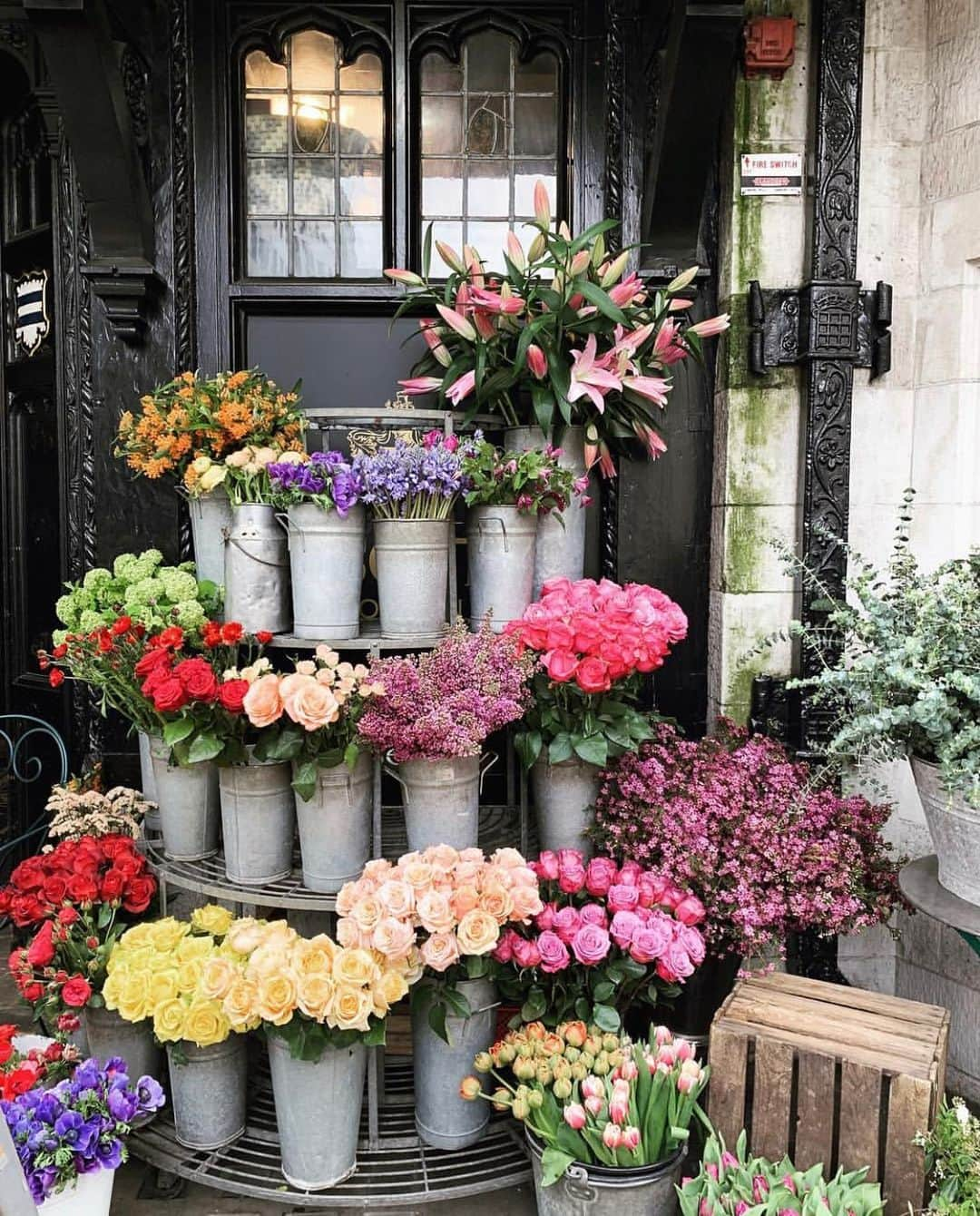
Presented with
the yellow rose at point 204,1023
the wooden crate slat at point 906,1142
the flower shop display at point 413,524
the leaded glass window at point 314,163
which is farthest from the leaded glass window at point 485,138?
the wooden crate slat at point 906,1142

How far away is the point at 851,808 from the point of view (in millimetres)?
2723

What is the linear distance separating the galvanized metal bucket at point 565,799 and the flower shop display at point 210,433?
109 cm

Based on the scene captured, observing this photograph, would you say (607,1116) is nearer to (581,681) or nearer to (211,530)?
(581,681)

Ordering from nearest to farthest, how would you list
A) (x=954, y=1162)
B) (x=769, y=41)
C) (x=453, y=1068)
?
(x=954, y=1162) < (x=453, y=1068) < (x=769, y=41)

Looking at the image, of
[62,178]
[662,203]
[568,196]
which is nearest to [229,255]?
[62,178]

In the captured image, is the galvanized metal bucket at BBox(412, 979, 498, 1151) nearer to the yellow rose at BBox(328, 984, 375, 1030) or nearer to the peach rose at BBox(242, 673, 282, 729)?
the yellow rose at BBox(328, 984, 375, 1030)

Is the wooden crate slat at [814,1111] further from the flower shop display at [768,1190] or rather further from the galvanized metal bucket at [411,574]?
the galvanized metal bucket at [411,574]

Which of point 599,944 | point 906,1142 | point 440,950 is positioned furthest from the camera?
point 599,944

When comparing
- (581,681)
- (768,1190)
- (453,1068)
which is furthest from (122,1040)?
(768,1190)

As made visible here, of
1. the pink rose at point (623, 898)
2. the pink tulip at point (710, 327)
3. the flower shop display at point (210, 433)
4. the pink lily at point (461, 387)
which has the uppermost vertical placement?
the pink tulip at point (710, 327)

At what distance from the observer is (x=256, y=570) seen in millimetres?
2641

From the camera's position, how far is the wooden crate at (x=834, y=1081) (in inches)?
80.4

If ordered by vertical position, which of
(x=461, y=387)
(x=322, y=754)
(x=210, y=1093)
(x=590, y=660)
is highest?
(x=461, y=387)

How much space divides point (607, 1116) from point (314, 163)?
9.75 ft
